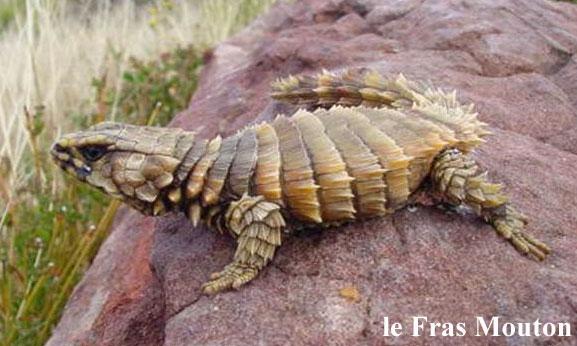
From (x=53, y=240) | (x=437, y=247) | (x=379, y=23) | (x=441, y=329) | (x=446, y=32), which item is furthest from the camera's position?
(x=379, y=23)

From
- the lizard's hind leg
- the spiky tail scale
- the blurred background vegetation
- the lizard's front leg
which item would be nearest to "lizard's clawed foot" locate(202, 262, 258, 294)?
the lizard's front leg

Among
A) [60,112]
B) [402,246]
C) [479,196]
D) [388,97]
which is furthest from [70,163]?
[60,112]

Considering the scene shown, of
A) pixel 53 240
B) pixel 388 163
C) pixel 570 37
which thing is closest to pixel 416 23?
pixel 570 37

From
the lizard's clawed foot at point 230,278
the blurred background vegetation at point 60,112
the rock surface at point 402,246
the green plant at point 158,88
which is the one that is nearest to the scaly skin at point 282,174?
the lizard's clawed foot at point 230,278

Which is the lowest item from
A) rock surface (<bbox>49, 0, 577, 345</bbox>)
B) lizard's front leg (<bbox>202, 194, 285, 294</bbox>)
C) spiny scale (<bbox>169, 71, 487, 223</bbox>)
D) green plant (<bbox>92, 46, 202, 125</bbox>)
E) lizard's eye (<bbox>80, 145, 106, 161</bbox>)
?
green plant (<bbox>92, 46, 202, 125</bbox>)

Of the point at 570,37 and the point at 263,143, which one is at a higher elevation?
the point at 263,143

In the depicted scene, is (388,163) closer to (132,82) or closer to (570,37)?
(570,37)

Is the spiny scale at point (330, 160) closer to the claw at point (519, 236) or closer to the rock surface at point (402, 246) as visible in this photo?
the rock surface at point (402, 246)

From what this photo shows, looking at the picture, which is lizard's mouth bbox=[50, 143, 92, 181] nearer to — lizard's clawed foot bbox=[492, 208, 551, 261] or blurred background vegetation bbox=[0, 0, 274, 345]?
blurred background vegetation bbox=[0, 0, 274, 345]
